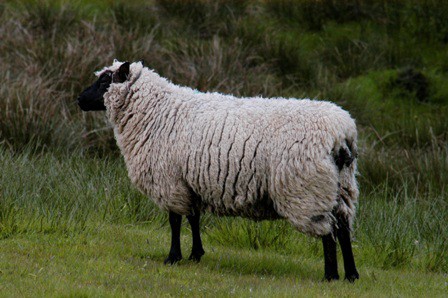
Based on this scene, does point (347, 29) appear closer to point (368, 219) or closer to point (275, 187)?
point (368, 219)

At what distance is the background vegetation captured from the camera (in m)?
7.00

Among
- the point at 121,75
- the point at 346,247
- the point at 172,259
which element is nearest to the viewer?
the point at 346,247

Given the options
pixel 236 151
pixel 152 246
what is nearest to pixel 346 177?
pixel 236 151

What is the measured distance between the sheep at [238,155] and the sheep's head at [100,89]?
0.03 feet

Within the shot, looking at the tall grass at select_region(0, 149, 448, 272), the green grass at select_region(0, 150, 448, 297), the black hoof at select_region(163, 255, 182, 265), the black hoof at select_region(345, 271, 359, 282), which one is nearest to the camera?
the green grass at select_region(0, 150, 448, 297)

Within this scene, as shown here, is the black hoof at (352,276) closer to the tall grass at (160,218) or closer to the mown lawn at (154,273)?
the mown lawn at (154,273)

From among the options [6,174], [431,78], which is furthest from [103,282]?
[431,78]

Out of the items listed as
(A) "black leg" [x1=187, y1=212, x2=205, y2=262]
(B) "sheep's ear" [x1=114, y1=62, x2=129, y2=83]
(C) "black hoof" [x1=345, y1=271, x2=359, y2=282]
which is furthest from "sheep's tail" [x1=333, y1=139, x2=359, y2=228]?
(B) "sheep's ear" [x1=114, y1=62, x2=129, y2=83]

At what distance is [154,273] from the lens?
19.8 ft

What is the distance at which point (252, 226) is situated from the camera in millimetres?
7617

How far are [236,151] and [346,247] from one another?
3.82ft

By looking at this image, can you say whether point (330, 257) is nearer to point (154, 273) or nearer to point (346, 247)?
point (346, 247)

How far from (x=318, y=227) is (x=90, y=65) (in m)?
7.57

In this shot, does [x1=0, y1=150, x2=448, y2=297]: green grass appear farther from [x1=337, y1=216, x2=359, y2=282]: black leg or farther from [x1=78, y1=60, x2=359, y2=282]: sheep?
[x1=78, y1=60, x2=359, y2=282]: sheep
